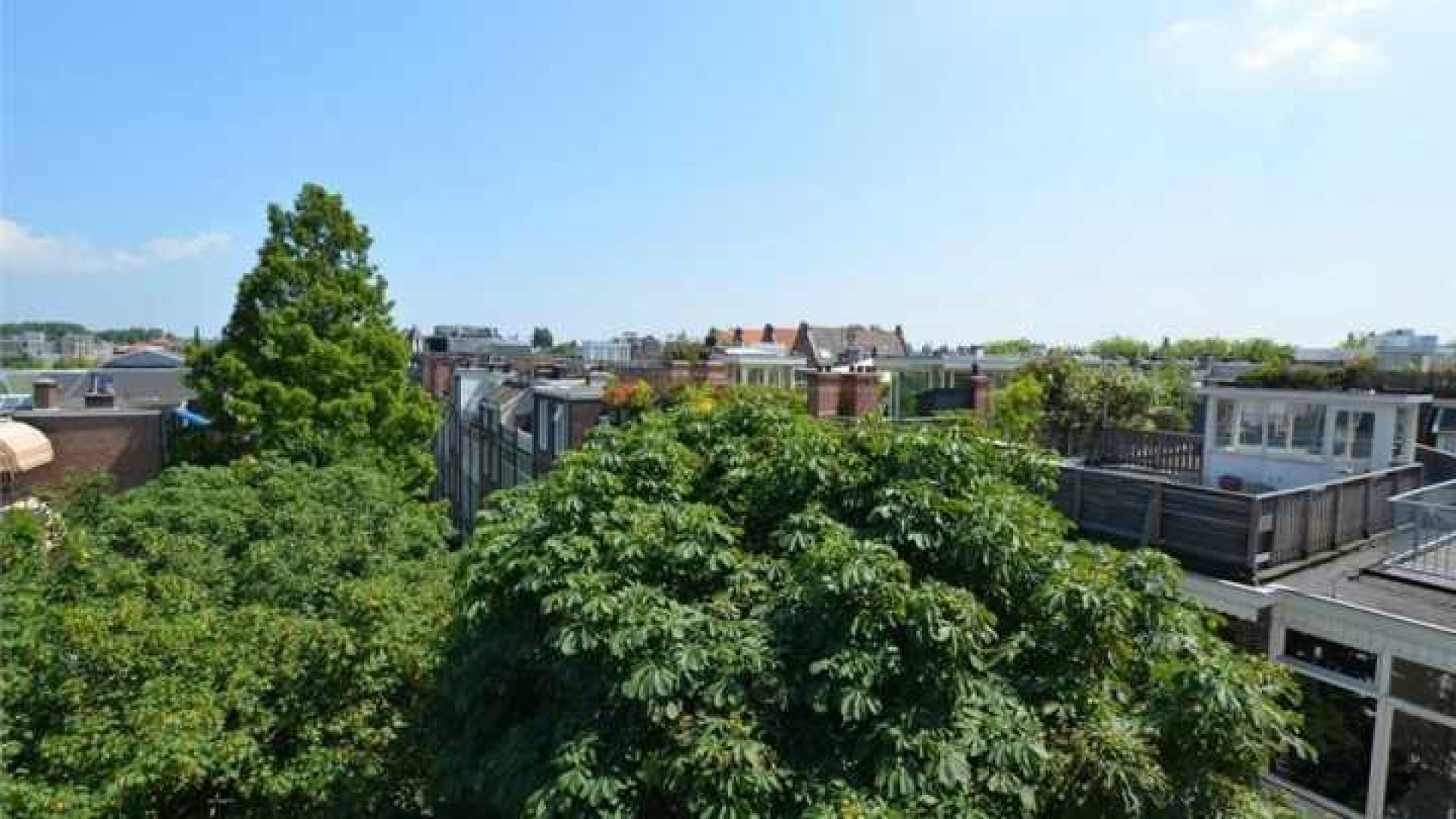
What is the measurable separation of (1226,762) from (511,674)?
17.4ft

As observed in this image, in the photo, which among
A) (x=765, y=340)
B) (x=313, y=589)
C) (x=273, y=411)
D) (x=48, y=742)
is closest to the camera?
(x=48, y=742)

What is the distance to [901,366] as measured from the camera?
4525 centimetres

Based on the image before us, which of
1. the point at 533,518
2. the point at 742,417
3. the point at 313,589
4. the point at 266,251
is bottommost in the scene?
the point at 313,589

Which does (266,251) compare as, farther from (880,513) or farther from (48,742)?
(880,513)

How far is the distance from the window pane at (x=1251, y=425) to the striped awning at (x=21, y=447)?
1081 inches

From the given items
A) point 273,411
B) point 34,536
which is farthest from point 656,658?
point 273,411

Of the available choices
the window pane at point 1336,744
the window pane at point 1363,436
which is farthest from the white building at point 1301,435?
the window pane at point 1336,744

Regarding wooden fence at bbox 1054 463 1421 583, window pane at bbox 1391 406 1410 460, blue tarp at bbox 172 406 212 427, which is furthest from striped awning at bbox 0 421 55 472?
window pane at bbox 1391 406 1410 460

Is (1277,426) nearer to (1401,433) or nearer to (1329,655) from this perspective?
(1401,433)

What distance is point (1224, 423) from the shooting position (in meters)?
16.2

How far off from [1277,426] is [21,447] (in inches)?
1139

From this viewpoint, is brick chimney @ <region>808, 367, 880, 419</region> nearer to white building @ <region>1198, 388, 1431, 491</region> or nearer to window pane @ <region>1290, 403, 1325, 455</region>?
white building @ <region>1198, 388, 1431, 491</region>

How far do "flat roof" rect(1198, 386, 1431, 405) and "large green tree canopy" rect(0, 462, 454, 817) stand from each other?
1482 cm

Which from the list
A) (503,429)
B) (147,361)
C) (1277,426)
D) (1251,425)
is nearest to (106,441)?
(503,429)
